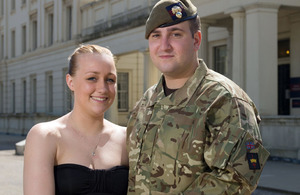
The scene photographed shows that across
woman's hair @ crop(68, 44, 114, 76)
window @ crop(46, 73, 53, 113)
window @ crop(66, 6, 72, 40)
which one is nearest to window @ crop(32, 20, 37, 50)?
window @ crop(46, 73, 53, 113)

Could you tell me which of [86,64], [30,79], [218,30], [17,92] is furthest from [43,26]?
[86,64]

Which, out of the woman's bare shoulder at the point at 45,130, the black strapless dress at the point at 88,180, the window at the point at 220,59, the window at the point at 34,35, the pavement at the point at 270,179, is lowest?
the pavement at the point at 270,179

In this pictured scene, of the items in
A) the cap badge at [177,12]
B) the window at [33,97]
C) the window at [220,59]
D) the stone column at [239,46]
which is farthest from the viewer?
the window at [33,97]

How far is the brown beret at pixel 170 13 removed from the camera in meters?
2.99

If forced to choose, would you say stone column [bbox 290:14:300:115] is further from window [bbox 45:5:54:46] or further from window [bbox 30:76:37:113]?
window [bbox 30:76:37:113]

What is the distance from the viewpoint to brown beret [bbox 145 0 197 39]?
118 inches

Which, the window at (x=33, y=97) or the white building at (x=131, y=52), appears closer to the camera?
→ the white building at (x=131, y=52)

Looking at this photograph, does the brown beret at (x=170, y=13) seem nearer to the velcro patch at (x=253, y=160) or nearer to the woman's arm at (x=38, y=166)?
the velcro patch at (x=253, y=160)

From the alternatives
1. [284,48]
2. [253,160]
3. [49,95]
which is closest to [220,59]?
[284,48]

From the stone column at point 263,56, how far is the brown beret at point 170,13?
12.7 meters

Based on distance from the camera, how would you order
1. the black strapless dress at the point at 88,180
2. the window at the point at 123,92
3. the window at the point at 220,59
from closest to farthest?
the black strapless dress at the point at 88,180 → the window at the point at 220,59 → the window at the point at 123,92

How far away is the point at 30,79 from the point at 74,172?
3433 cm

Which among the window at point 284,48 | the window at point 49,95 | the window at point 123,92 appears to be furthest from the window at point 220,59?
the window at point 49,95

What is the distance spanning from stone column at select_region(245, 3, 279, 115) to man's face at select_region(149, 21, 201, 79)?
12.7m
